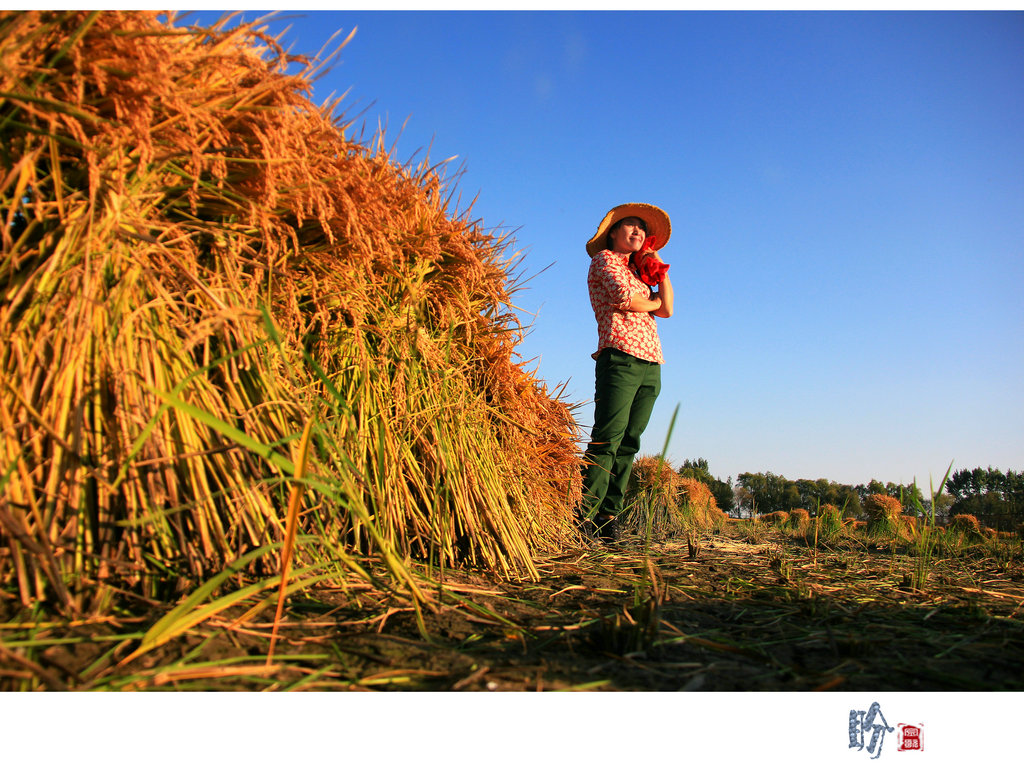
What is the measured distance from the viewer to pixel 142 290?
1.29 metres

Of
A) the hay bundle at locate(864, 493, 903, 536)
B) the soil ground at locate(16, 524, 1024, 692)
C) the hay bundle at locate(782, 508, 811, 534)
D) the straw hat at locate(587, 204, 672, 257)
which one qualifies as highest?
the straw hat at locate(587, 204, 672, 257)

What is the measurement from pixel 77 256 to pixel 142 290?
0.14 m

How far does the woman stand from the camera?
3.30 meters

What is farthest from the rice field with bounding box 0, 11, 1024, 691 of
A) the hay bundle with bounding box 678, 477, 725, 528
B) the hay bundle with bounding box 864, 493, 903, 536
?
the hay bundle with bounding box 678, 477, 725, 528

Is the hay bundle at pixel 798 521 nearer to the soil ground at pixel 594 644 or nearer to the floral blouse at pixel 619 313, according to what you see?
the floral blouse at pixel 619 313

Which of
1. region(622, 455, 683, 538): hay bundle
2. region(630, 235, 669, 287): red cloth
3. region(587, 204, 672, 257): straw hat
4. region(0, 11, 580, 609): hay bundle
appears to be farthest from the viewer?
region(622, 455, 683, 538): hay bundle

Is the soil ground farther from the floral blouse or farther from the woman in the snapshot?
the floral blouse

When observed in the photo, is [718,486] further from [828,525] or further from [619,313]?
[619,313]

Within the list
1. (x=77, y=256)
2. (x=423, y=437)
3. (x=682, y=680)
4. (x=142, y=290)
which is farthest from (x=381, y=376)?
(x=682, y=680)

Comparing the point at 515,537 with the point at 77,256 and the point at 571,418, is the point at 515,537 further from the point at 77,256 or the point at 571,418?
the point at 77,256

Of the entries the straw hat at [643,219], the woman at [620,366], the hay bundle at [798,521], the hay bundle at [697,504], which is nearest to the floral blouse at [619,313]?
the woman at [620,366]

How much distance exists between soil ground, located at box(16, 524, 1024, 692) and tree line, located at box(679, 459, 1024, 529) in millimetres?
1358
